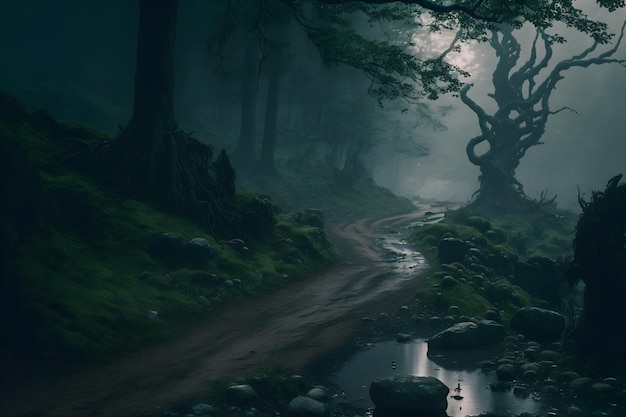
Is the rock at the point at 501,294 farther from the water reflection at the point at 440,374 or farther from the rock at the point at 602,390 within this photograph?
the rock at the point at 602,390

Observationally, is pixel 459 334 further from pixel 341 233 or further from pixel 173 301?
pixel 341 233

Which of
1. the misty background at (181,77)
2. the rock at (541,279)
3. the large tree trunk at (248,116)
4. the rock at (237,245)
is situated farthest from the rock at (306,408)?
the large tree trunk at (248,116)

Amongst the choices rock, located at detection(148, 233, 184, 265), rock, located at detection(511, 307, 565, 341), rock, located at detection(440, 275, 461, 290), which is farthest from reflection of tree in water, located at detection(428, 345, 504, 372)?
rock, located at detection(148, 233, 184, 265)

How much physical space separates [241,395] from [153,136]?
407 inches

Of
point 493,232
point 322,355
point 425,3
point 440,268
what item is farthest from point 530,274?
point 322,355

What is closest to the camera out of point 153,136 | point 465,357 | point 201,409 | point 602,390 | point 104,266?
point 201,409

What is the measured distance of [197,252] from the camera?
1556cm

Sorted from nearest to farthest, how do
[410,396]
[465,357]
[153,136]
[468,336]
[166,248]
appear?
[410,396], [465,357], [468,336], [166,248], [153,136]

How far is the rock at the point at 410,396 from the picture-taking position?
27.9 ft

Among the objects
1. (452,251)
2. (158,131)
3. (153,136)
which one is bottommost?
(452,251)

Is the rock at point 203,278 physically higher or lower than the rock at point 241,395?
higher

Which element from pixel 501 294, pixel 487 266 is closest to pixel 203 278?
pixel 501 294

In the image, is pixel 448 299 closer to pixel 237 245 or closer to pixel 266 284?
pixel 266 284

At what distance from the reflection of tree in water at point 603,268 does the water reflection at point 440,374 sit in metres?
1.87
